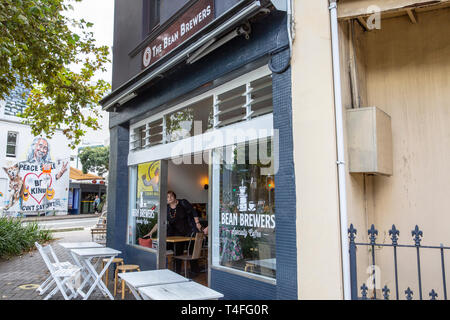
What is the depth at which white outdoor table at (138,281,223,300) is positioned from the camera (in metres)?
3.52

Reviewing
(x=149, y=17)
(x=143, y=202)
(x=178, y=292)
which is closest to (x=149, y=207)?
(x=143, y=202)

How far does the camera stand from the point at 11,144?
23188 mm

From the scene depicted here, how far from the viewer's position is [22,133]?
77.5ft

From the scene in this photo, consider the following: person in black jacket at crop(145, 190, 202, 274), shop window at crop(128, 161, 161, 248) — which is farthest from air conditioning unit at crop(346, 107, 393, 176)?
person in black jacket at crop(145, 190, 202, 274)

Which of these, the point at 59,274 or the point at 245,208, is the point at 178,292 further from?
the point at 59,274

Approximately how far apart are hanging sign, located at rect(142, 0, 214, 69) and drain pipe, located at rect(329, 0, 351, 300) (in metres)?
2.21

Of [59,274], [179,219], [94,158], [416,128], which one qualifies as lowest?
[59,274]

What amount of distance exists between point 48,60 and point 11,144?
19671mm

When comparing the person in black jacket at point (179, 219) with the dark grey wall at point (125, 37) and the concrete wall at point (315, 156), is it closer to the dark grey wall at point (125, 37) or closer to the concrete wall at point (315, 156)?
the dark grey wall at point (125, 37)

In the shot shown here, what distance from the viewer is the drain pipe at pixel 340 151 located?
3.18 m

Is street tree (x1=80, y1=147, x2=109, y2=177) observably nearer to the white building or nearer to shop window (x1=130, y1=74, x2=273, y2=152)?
the white building
